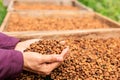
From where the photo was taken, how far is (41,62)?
224 centimetres

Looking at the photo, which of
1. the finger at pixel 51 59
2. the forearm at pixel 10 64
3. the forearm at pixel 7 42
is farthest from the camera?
the forearm at pixel 7 42

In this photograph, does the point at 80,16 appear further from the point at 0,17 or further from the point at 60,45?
the point at 60,45

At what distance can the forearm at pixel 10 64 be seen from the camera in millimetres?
2100

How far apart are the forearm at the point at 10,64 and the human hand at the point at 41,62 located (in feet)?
0.22

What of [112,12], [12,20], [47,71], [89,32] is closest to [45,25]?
[12,20]

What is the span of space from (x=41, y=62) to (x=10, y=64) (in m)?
0.24

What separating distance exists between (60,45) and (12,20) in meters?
2.49

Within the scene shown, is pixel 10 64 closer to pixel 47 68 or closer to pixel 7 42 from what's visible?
pixel 47 68

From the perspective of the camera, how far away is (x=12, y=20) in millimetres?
5004

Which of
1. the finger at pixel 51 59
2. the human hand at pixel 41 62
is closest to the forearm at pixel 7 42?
the human hand at pixel 41 62

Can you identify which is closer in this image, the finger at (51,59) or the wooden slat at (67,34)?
the finger at (51,59)

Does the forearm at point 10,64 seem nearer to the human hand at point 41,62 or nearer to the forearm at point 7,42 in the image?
the human hand at point 41,62

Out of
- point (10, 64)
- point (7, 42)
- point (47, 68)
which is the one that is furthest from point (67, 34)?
point (10, 64)

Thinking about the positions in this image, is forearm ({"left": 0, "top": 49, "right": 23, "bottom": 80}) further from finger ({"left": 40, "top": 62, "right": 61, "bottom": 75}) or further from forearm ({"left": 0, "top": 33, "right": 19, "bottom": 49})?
forearm ({"left": 0, "top": 33, "right": 19, "bottom": 49})
